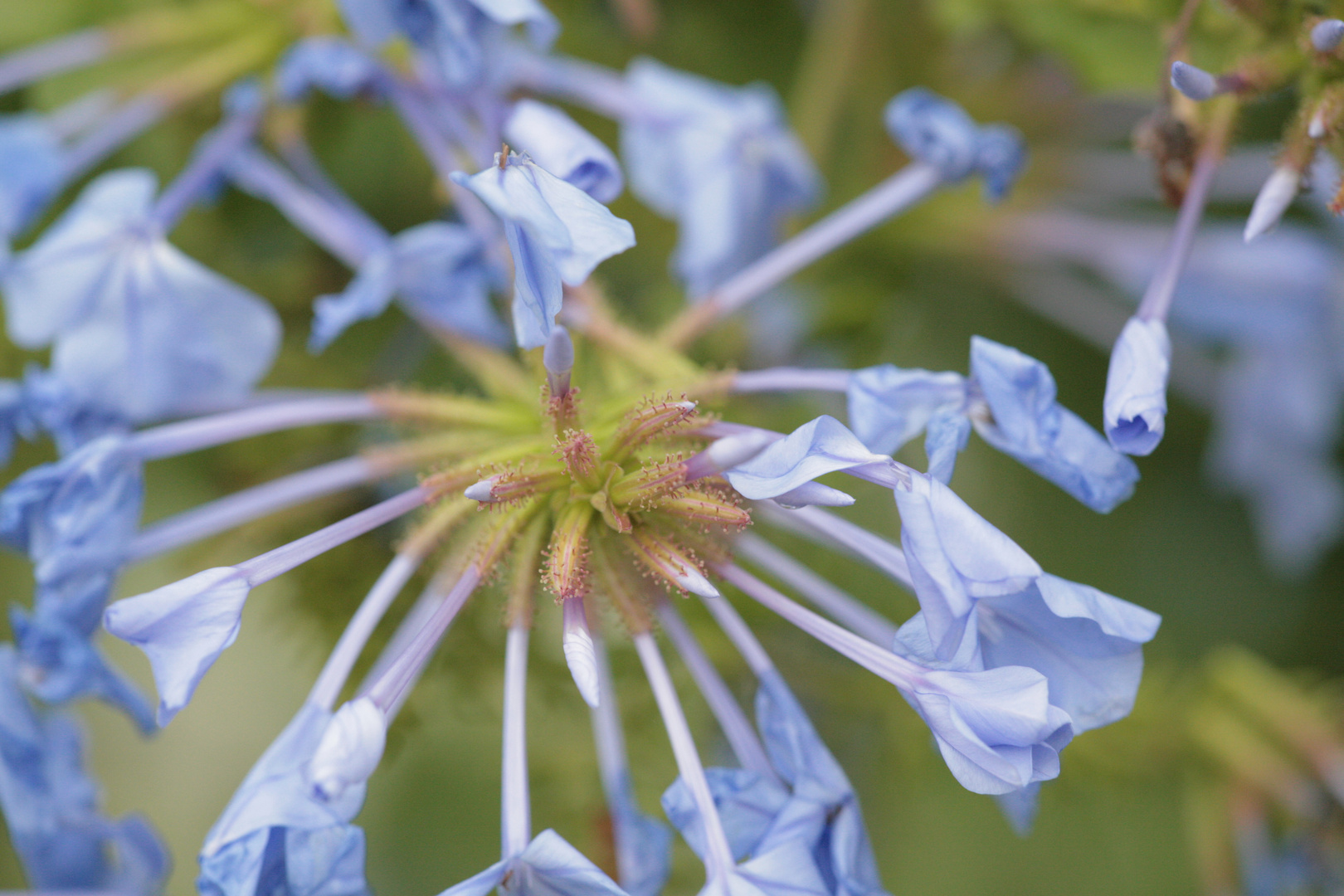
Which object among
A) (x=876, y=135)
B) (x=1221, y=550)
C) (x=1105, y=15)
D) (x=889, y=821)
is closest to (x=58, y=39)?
(x=876, y=135)

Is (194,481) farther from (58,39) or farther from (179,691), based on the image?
(179,691)

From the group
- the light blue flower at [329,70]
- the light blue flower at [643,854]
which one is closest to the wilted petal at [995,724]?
the light blue flower at [643,854]

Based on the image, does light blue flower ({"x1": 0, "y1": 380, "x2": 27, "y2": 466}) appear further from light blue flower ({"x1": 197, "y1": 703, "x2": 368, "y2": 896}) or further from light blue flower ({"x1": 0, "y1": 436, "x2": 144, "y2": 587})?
light blue flower ({"x1": 197, "y1": 703, "x2": 368, "y2": 896})

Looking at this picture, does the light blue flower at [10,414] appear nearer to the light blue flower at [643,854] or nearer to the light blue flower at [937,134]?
the light blue flower at [643,854]

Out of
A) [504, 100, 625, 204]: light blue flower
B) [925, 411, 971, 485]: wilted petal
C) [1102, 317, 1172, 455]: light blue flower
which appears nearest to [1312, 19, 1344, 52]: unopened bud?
[1102, 317, 1172, 455]: light blue flower

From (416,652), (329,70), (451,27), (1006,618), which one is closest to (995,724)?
(1006,618)

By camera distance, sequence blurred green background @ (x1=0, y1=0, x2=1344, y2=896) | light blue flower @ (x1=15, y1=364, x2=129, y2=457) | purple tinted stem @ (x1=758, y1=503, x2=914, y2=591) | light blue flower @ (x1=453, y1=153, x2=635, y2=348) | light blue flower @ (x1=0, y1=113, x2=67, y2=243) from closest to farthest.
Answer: light blue flower @ (x1=453, y1=153, x2=635, y2=348) → purple tinted stem @ (x1=758, y1=503, x2=914, y2=591) → light blue flower @ (x1=15, y1=364, x2=129, y2=457) → light blue flower @ (x1=0, y1=113, x2=67, y2=243) → blurred green background @ (x1=0, y1=0, x2=1344, y2=896)
